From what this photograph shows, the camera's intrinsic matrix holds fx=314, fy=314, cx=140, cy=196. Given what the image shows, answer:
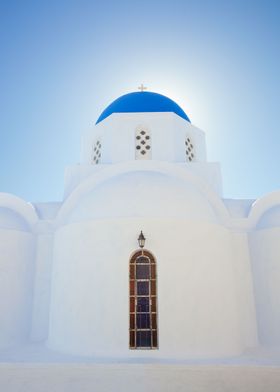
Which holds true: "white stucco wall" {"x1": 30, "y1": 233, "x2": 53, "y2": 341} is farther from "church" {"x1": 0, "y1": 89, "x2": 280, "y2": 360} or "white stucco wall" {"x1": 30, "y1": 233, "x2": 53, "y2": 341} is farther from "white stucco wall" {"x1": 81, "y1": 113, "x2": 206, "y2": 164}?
"white stucco wall" {"x1": 81, "y1": 113, "x2": 206, "y2": 164}

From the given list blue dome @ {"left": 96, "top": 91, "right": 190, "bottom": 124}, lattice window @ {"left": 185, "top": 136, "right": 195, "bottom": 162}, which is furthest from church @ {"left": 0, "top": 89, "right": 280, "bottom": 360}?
blue dome @ {"left": 96, "top": 91, "right": 190, "bottom": 124}

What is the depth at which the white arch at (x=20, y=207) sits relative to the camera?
32.4ft

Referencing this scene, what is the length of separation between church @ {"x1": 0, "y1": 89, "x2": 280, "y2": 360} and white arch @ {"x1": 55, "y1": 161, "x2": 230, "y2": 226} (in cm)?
3

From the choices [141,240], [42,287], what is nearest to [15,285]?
[42,287]

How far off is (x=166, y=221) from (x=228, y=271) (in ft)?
7.10

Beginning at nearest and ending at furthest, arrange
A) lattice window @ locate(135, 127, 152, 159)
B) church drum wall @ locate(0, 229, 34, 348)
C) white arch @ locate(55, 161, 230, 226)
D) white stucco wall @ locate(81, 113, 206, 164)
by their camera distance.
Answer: church drum wall @ locate(0, 229, 34, 348) < white arch @ locate(55, 161, 230, 226) < white stucco wall @ locate(81, 113, 206, 164) < lattice window @ locate(135, 127, 152, 159)

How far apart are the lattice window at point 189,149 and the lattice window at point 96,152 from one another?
127 inches

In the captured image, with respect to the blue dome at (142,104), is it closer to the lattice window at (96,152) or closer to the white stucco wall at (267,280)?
the lattice window at (96,152)

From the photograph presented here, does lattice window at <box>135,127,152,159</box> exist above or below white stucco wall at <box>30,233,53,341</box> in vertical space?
above

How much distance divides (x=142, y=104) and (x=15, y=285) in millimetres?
7550

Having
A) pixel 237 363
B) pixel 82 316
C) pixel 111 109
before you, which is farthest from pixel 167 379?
pixel 111 109

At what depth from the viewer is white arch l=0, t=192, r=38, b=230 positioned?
989cm

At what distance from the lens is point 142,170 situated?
29.2 feet

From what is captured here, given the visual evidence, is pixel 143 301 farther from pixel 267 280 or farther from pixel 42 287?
pixel 267 280
